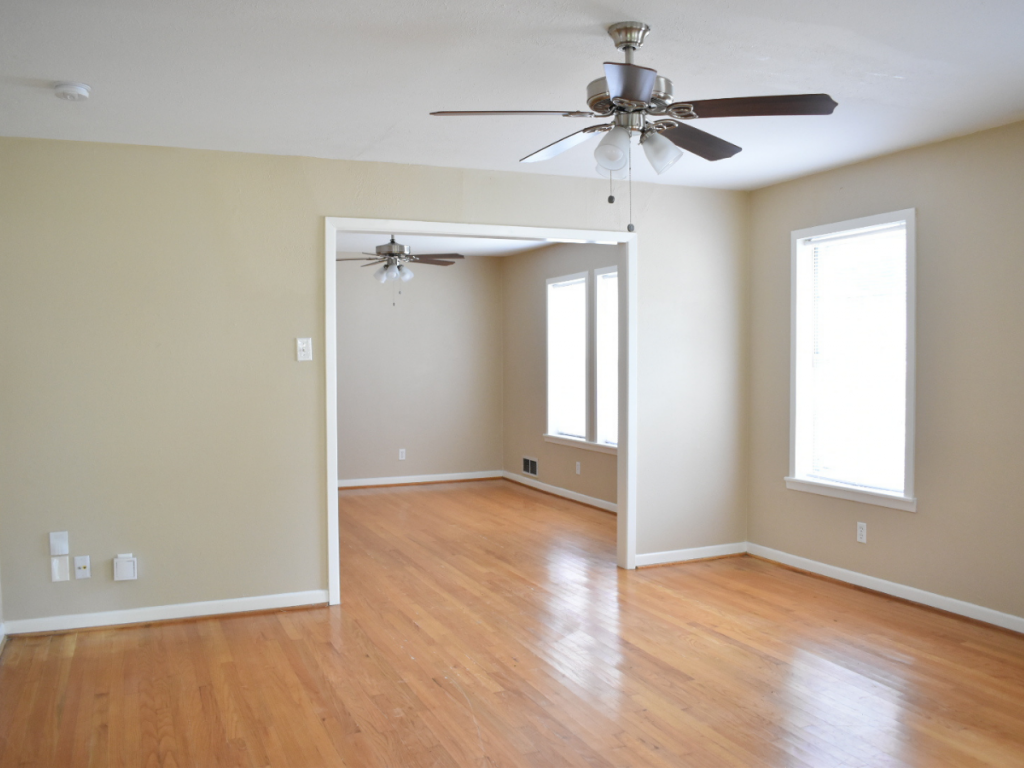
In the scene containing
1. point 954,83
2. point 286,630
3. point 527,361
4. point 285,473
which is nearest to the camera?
point 954,83

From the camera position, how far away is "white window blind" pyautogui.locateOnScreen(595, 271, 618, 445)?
681cm

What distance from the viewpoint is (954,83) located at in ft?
10.2

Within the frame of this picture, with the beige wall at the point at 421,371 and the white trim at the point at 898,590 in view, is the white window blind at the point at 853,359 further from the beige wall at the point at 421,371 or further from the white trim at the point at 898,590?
the beige wall at the point at 421,371

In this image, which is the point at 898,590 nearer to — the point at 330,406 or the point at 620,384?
the point at 620,384

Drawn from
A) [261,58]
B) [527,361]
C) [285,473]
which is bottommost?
[285,473]

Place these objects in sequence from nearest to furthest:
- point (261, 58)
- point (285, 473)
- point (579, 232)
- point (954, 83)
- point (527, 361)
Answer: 1. point (261, 58)
2. point (954, 83)
3. point (285, 473)
4. point (579, 232)
5. point (527, 361)

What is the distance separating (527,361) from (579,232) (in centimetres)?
345

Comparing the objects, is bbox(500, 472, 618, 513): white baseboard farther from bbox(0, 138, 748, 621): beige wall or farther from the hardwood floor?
bbox(0, 138, 748, 621): beige wall

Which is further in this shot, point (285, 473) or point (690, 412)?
point (690, 412)

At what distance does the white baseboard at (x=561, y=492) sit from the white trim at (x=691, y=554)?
54.1 inches

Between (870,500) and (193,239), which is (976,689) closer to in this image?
(870,500)

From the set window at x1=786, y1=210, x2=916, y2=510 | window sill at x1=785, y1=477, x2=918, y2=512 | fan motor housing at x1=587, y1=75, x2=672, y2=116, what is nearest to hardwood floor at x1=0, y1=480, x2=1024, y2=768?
window sill at x1=785, y1=477, x2=918, y2=512

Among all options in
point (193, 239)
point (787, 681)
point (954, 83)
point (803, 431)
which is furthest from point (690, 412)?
point (193, 239)

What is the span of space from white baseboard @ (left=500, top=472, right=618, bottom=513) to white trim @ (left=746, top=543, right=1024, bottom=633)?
1.69m
